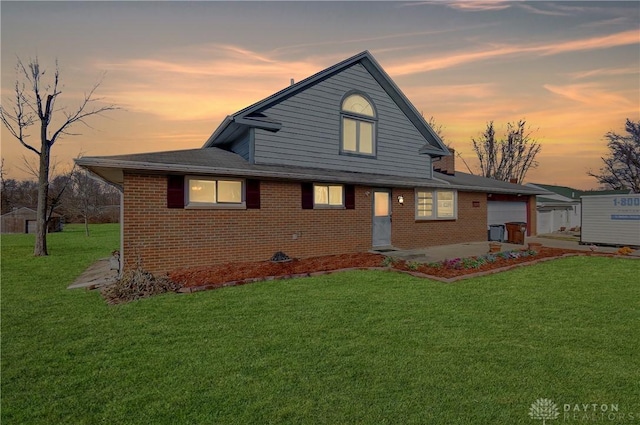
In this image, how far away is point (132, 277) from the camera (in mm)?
7145

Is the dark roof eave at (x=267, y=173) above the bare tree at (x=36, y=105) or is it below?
below

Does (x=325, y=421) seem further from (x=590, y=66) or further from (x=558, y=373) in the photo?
(x=590, y=66)

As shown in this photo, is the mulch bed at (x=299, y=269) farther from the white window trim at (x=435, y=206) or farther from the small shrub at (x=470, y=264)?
the white window trim at (x=435, y=206)

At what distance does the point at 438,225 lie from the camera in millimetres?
15508


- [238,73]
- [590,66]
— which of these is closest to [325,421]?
[238,73]

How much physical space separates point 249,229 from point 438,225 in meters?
9.59

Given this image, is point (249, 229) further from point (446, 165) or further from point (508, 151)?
point (508, 151)

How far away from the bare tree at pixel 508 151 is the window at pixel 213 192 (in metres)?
43.8

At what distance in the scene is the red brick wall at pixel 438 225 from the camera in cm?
1415

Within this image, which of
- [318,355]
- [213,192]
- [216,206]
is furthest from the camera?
[213,192]

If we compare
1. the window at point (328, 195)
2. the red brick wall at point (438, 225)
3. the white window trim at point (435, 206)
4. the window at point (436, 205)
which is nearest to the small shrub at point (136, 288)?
the window at point (328, 195)

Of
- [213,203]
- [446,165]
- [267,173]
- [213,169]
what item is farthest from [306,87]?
[446,165]

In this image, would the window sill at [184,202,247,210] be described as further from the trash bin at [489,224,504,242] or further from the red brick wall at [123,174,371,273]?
the trash bin at [489,224,504,242]

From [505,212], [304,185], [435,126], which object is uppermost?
[435,126]
